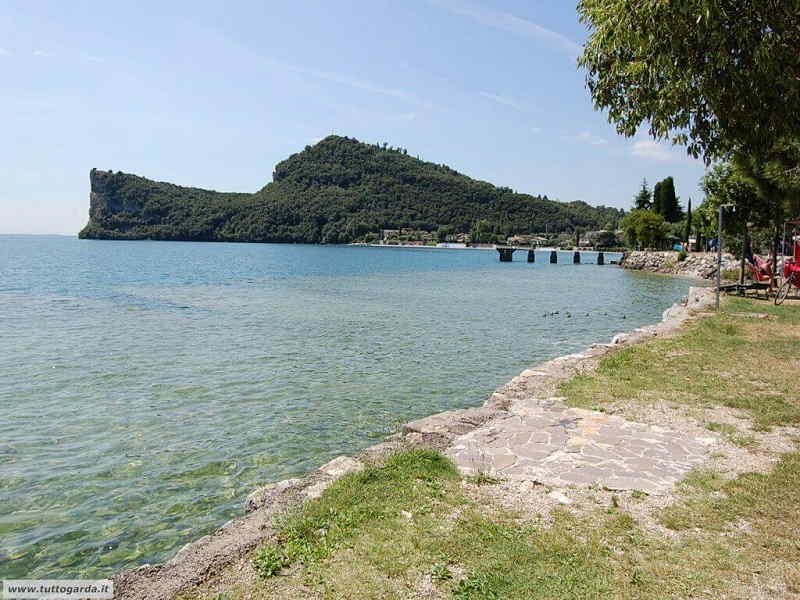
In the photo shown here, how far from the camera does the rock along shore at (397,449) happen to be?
15.1ft

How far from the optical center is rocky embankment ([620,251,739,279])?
51619mm

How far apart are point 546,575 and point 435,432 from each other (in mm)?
3832

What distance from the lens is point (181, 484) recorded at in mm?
7738

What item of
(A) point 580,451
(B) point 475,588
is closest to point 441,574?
(B) point 475,588

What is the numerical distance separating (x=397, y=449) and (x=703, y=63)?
5.46m

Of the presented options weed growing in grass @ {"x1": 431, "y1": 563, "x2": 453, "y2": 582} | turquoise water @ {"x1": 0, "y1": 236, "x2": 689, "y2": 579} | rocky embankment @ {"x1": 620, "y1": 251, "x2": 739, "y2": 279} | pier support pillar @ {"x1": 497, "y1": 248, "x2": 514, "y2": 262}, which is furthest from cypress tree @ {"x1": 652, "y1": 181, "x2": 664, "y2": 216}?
weed growing in grass @ {"x1": 431, "y1": 563, "x2": 453, "y2": 582}

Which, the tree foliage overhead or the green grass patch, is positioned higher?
the tree foliage overhead

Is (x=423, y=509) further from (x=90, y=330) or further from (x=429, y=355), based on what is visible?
(x=90, y=330)

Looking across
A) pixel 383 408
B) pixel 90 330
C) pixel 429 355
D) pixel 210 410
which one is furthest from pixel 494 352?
pixel 90 330

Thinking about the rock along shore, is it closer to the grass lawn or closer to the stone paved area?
the stone paved area

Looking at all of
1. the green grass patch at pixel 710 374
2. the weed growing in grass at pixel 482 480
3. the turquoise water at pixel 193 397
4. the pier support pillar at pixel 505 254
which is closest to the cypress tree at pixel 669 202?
the pier support pillar at pixel 505 254

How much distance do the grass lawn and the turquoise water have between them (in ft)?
7.24

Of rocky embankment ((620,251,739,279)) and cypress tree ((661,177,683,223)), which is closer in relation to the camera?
rocky embankment ((620,251,739,279))

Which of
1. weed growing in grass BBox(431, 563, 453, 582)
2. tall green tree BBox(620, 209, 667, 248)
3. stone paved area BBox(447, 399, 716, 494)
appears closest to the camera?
weed growing in grass BBox(431, 563, 453, 582)
